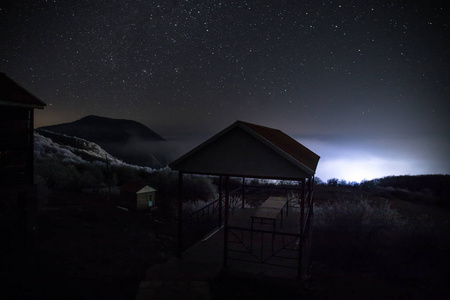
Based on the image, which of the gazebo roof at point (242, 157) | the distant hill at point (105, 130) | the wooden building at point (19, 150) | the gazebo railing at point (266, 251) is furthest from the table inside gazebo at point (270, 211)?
the distant hill at point (105, 130)

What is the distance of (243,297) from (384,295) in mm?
4405

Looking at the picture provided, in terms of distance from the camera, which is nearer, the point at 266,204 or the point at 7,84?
the point at 7,84

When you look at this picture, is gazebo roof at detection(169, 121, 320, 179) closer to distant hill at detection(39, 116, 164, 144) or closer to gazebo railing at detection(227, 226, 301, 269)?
gazebo railing at detection(227, 226, 301, 269)

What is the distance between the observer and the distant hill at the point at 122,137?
98625mm

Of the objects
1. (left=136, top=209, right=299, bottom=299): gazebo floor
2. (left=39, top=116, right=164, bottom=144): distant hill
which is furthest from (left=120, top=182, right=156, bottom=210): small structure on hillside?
(left=39, top=116, right=164, bottom=144): distant hill

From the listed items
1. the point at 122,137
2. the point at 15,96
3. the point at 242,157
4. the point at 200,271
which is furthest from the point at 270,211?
the point at 122,137

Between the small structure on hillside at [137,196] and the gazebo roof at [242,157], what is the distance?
9529mm

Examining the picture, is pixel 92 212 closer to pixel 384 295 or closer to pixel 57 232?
pixel 57 232

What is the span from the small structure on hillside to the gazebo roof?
9.53m

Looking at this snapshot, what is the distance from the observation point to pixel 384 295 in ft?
28.9

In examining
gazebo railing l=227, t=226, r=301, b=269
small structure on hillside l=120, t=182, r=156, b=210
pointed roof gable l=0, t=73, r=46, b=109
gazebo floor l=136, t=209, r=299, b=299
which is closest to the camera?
gazebo floor l=136, t=209, r=299, b=299

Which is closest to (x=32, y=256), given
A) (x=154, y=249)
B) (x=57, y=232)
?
(x=57, y=232)

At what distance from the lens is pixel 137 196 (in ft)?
59.1

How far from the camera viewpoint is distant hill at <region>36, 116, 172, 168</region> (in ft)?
324
